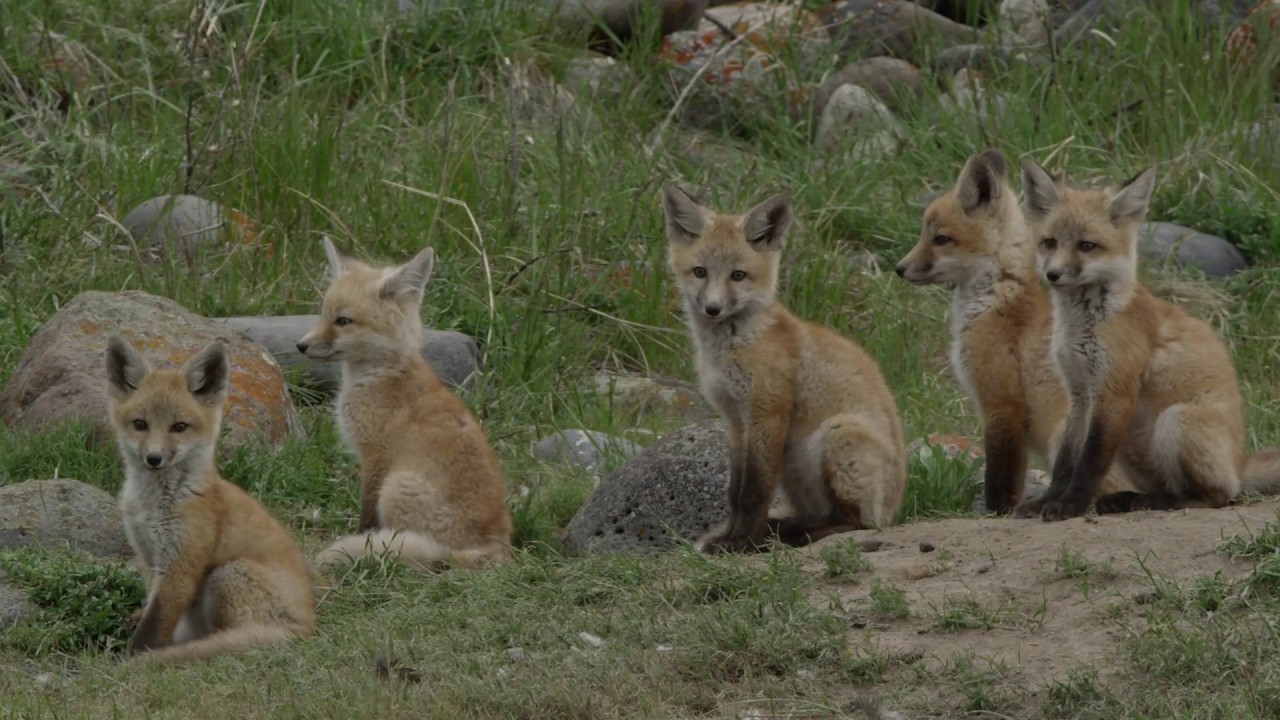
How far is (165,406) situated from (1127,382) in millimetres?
4049

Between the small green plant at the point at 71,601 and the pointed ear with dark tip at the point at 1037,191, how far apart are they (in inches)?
171

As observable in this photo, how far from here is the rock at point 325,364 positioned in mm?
9945

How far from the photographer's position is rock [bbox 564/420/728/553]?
26.0 ft

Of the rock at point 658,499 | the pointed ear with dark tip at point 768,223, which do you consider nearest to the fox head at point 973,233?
the pointed ear with dark tip at point 768,223

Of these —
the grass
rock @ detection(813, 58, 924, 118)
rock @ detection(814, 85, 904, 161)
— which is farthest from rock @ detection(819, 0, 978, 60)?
rock @ detection(814, 85, 904, 161)

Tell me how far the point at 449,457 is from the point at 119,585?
5.21 ft

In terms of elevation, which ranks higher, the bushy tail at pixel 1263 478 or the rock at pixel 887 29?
the bushy tail at pixel 1263 478

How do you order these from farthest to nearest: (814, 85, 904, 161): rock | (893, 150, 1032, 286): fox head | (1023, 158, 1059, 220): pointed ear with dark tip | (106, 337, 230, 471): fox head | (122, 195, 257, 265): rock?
(814, 85, 904, 161): rock, (122, 195, 257, 265): rock, (893, 150, 1032, 286): fox head, (1023, 158, 1059, 220): pointed ear with dark tip, (106, 337, 230, 471): fox head

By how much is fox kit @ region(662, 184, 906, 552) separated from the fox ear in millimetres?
2172

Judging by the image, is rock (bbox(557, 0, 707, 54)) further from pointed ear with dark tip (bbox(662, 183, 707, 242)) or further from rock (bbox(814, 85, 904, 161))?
pointed ear with dark tip (bbox(662, 183, 707, 242))

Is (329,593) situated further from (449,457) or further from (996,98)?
(996,98)

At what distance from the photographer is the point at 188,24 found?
12.7m

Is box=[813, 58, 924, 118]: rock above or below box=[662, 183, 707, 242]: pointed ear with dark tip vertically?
below

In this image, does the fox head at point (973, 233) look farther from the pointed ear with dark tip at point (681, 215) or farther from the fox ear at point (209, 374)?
the fox ear at point (209, 374)
